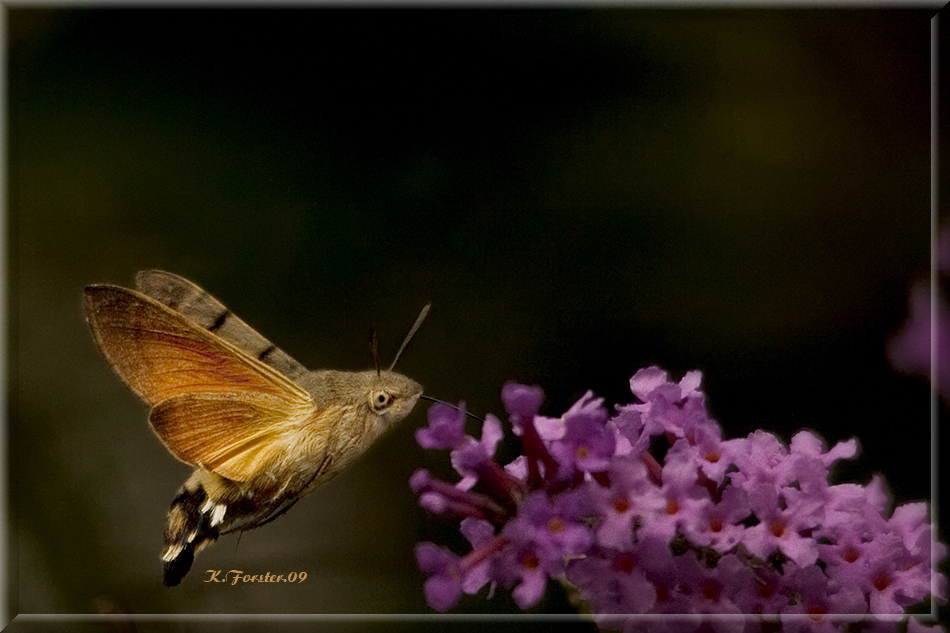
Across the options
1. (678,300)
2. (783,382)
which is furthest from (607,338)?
(783,382)

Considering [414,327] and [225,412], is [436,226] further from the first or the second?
[225,412]

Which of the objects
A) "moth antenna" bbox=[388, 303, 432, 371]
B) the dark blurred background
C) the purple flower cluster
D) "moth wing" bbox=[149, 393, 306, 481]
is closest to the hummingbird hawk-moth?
"moth wing" bbox=[149, 393, 306, 481]

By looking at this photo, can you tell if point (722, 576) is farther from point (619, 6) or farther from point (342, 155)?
point (342, 155)

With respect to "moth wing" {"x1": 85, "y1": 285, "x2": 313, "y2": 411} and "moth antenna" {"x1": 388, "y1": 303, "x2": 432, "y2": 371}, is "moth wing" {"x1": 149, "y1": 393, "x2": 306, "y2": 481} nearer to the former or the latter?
"moth wing" {"x1": 85, "y1": 285, "x2": 313, "y2": 411}

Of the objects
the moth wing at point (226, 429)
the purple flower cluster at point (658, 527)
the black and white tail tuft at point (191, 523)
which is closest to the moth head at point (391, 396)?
the moth wing at point (226, 429)

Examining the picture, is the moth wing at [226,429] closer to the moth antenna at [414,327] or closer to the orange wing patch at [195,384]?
the orange wing patch at [195,384]
